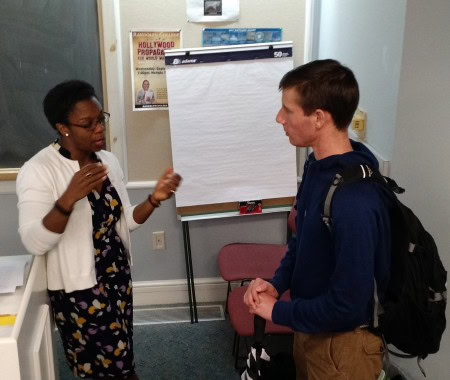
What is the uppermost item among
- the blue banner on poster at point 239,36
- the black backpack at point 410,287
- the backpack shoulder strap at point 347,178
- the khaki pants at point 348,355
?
the blue banner on poster at point 239,36

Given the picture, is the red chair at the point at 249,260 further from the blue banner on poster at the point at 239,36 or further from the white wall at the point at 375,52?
the blue banner on poster at the point at 239,36

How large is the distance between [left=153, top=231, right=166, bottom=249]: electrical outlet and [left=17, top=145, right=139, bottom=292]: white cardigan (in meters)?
1.22

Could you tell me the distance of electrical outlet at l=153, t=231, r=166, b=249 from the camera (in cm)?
307

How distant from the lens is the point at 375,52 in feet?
7.06

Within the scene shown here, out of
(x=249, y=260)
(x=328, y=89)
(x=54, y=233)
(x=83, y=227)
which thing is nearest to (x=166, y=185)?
(x=83, y=227)

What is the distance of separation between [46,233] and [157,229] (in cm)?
140

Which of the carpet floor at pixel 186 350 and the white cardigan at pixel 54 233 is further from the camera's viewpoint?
the carpet floor at pixel 186 350

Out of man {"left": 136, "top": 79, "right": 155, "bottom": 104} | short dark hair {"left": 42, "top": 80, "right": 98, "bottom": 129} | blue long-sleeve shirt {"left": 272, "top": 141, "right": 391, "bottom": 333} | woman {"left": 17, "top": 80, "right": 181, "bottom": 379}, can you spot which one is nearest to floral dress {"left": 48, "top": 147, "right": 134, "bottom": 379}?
woman {"left": 17, "top": 80, "right": 181, "bottom": 379}

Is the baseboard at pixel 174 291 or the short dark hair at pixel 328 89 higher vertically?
the short dark hair at pixel 328 89

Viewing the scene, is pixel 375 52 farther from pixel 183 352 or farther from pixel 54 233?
pixel 183 352

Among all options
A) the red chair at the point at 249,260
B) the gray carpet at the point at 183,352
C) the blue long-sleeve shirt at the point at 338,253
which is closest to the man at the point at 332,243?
the blue long-sleeve shirt at the point at 338,253

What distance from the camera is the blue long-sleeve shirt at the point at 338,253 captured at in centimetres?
124

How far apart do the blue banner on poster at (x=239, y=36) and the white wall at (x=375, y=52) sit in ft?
1.08

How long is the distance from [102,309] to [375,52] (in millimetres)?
1455
